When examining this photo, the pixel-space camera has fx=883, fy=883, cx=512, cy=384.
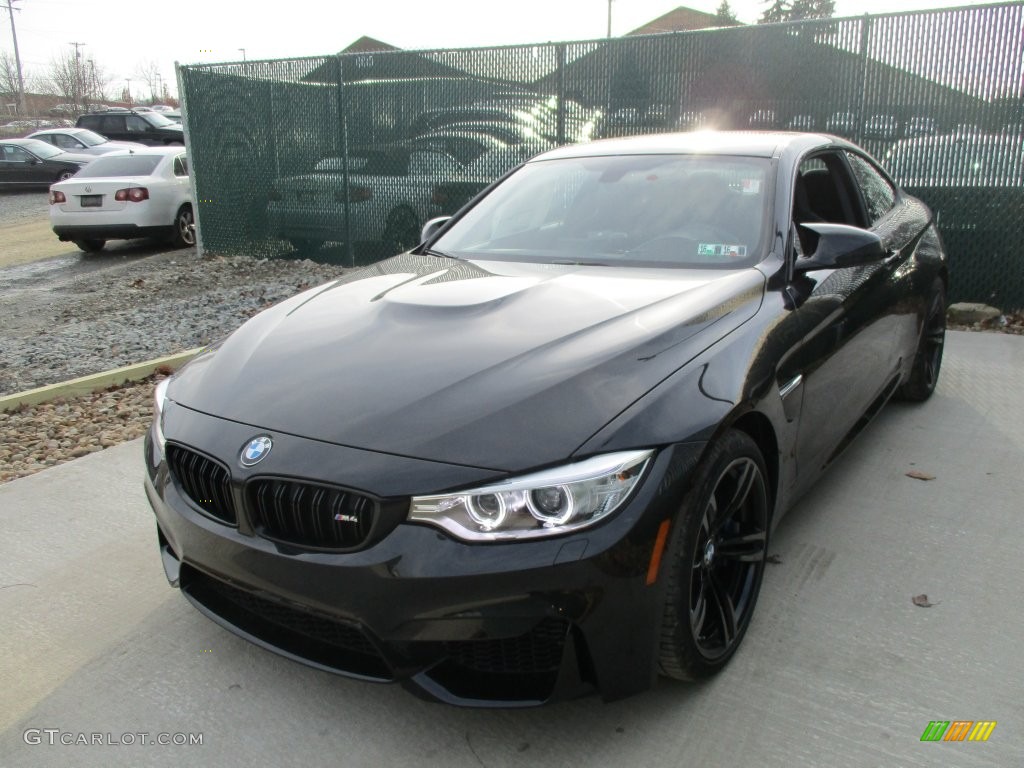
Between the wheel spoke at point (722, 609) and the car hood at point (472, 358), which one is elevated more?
the car hood at point (472, 358)

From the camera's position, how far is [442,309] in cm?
288

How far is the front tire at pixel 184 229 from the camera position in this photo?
516 inches

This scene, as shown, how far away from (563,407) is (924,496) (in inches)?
95.5

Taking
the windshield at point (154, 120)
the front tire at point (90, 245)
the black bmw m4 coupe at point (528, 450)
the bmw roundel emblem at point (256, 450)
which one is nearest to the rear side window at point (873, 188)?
the black bmw m4 coupe at point (528, 450)

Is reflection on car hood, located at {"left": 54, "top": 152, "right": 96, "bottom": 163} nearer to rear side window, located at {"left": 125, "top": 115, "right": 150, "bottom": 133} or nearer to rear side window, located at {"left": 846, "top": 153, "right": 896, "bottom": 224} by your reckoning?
rear side window, located at {"left": 125, "top": 115, "right": 150, "bottom": 133}

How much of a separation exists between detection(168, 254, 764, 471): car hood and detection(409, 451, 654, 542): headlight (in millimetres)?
53

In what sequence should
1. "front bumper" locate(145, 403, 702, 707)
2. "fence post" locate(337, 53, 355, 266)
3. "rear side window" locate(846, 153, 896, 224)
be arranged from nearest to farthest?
1. "front bumper" locate(145, 403, 702, 707)
2. "rear side window" locate(846, 153, 896, 224)
3. "fence post" locate(337, 53, 355, 266)

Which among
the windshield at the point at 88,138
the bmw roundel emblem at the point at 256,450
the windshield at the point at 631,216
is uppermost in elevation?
the windshield at the point at 88,138

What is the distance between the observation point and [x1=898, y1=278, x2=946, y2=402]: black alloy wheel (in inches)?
192

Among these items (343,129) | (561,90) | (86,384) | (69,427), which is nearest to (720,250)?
(69,427)

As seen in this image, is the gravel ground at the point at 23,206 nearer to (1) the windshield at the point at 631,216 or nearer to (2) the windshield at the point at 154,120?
(2) the windshield at the point at 154,120

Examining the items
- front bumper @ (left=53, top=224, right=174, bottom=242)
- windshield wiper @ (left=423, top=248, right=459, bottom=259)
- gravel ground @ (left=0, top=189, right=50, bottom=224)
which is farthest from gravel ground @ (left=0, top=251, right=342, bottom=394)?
gravel ground @ (left=0, top=189, right=50, bottom=224)

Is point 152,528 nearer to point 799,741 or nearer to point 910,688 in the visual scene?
point 799,741

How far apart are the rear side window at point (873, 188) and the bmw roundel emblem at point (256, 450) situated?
3147 mm
